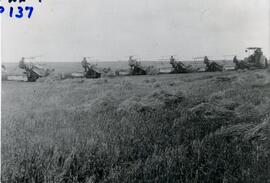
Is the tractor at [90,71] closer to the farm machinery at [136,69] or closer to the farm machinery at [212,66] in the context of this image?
the farm machinery at [136,69]

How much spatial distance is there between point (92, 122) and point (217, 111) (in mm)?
2247

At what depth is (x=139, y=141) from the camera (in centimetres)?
427

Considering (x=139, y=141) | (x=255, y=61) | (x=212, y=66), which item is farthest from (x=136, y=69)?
(x=139, y=141)

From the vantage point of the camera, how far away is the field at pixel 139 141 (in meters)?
3.34

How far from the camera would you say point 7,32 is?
18.0ft

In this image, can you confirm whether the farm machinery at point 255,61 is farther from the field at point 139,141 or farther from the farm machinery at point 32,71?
the field at point 139,141

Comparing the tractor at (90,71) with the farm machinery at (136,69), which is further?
the farm machinery at (136,69)

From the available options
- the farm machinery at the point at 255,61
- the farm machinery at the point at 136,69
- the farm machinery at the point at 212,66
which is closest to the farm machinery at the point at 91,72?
the farm machinery at the point at 136,69

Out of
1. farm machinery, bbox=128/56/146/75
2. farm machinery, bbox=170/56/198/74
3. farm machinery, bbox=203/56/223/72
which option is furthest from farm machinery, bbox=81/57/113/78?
farm machinery, bbox=203/56/223/72

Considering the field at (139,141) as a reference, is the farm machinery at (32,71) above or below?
above

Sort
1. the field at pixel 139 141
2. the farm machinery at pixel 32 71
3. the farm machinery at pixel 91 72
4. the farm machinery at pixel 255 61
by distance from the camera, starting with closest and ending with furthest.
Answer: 1. the field at pixel 139 141
2. the farm machinery at pixel 32 71
3. the farm machinery at pixel 91 72
4. the farm machinery at pixel 255 61

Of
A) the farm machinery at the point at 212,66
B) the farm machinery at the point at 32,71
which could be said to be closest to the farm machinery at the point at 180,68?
the farm machinery at the point at 212,66

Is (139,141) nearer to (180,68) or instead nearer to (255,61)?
(180,68)

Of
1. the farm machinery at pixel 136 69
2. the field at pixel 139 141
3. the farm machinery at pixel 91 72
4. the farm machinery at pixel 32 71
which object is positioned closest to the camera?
the field at pixel 139 141
